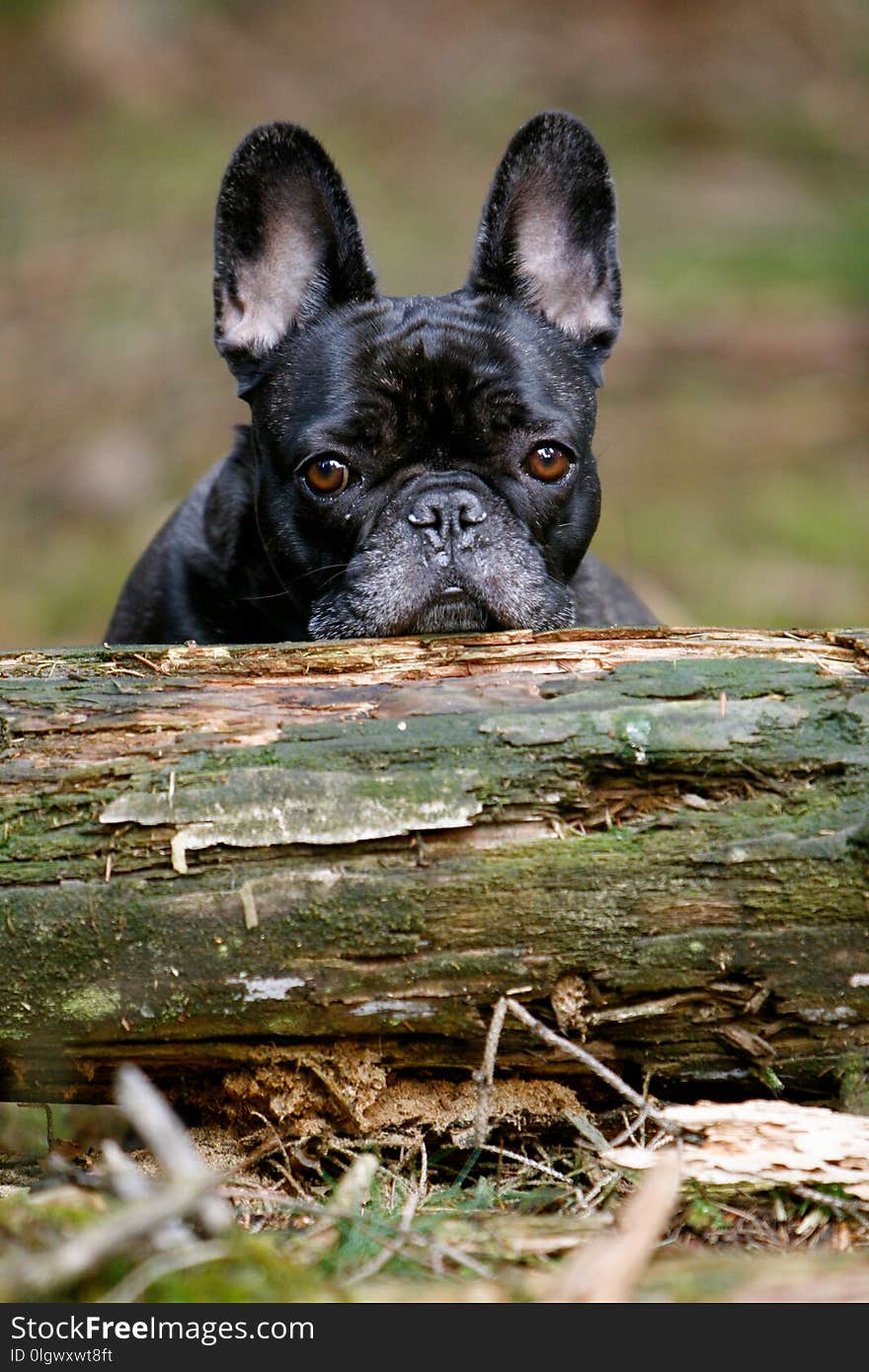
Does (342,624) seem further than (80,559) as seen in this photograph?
No

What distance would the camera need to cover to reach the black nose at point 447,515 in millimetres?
3891

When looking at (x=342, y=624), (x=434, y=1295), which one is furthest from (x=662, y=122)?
(x=434, y=1295)

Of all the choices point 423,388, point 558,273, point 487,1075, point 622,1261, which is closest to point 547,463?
point 423,388

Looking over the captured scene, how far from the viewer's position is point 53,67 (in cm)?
1586

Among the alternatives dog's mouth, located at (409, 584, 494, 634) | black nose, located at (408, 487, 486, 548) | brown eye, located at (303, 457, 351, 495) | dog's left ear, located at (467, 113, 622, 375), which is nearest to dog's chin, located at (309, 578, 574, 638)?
dog's mouth, located at (409, 584, 494, 634)

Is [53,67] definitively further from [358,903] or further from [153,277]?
[358,903]

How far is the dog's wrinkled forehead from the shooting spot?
4188mm

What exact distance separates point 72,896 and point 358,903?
578 millimetres

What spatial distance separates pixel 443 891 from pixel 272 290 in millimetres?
2690

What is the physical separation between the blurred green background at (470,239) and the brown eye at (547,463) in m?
4.62

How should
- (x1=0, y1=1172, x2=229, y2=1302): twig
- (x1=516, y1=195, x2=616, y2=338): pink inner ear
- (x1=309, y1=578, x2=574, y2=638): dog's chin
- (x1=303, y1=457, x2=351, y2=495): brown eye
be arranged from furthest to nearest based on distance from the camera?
(x1=516, y1=195, x2=616, y2=338): pink inner ear
(x1=303, y1=457, x2=351, y2=495): brown eye
(x1=309, y1=578, x2=574, y2=638): dog's chin
(x1=0, y1=1172, x2=229, y2=1302): twig

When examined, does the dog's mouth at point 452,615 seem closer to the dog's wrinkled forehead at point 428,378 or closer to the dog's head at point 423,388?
the dog's head at point 423,388

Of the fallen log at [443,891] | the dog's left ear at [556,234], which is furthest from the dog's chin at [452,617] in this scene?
the dog's left ear at [556,234]

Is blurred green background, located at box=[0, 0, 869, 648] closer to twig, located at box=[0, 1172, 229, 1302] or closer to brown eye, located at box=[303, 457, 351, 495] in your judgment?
brown eye, located at box=[303, 457, 351, 495]
